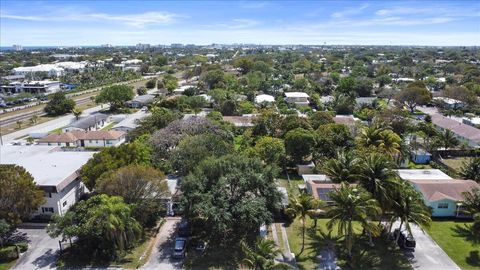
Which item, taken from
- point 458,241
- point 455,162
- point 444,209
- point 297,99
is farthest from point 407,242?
point 297,99

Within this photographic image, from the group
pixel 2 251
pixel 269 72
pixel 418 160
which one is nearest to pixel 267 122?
pixel 418 160

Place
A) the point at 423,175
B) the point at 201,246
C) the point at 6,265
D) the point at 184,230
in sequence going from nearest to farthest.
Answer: the point at 6,265, the point at 201,246, the point at 184,230, the point at 423,175

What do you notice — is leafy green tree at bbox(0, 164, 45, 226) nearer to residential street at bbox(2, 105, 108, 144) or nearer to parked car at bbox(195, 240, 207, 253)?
parked car at bbox(195, 240, 207, 253)

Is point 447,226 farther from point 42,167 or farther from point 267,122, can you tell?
point 42,167

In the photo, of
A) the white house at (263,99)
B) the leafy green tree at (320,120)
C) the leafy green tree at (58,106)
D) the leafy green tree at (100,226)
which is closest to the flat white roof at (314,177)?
the leafy green tree at (320,120)

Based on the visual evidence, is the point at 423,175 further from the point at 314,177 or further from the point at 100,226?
the point at 100,226

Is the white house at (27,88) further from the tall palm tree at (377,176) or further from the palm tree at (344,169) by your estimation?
the tall palm tree at (377,176)
